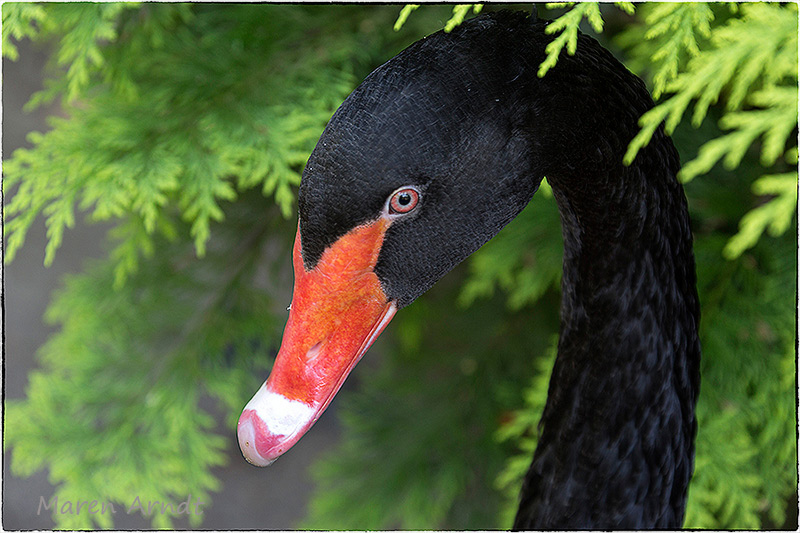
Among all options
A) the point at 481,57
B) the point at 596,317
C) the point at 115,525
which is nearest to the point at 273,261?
the point at 115,525

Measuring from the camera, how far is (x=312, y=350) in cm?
58

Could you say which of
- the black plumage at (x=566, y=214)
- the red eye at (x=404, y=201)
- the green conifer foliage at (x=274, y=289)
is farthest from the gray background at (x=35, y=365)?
the red eye at (x=404, y=201)

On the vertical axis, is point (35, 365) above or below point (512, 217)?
below

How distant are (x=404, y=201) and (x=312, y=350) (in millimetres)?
159

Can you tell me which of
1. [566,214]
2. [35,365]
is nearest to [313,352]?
[566,214]

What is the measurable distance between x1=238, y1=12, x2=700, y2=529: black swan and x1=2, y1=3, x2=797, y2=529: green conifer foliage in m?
0.10

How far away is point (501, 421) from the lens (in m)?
1.33

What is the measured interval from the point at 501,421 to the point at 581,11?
1001 mm

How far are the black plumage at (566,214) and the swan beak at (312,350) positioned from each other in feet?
0.07

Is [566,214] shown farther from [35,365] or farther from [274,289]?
[35,365]

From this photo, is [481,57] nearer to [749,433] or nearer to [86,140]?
[86,140]

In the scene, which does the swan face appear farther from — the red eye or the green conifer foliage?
the green conifer foliage

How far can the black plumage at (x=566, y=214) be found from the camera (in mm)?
500

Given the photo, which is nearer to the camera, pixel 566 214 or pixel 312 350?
pixel 312 350
